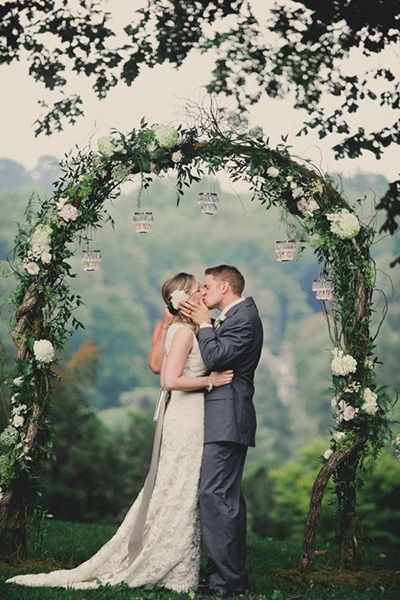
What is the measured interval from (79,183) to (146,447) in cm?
978

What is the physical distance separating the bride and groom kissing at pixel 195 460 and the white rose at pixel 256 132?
49.0 inches

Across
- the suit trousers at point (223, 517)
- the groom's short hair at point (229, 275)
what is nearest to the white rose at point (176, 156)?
the groom's short hair at point (229, 275)

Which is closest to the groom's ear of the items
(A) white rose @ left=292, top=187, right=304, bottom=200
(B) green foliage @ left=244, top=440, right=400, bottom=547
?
(A) white rose @ left=292, top=187, right=304, bottom=200

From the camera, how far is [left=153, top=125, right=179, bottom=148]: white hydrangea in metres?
6.30

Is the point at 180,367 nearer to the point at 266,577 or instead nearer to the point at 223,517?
the point at 223,517

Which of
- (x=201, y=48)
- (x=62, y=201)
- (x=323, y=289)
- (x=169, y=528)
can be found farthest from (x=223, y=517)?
(x=201, y=48)

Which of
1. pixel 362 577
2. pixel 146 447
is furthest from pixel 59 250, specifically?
pixel 146 447

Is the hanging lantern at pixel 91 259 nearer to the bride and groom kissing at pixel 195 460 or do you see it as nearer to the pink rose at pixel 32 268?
the pink rose at pixel 32 268

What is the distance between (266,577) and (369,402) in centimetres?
147

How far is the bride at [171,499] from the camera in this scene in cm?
545

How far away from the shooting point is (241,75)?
30.8 feet

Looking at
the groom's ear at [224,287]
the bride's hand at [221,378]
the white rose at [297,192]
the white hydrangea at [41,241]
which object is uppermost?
the white rose at [297,192]

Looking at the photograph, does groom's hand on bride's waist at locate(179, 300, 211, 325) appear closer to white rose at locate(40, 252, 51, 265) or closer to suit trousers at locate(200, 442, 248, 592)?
suit trousers at locate(200, 442, 248, 592)

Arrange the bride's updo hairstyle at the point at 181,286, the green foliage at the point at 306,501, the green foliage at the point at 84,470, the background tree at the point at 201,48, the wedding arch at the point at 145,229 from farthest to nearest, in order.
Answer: the green foliage at the point at 84,470 < the green foliage at the point at 306,501 < the background tree at the point at 201,48 < the wedding arch at the point at 145,229 < the bride's updo hairstyle at the point at 181,286
